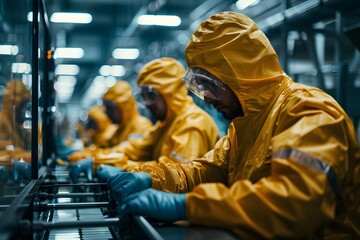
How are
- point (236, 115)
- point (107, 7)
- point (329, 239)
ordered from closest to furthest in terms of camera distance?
point (329, 239), point (236, 115), point (107, 7)

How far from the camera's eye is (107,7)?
913cm

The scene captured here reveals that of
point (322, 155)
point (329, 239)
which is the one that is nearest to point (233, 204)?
point (322, 155)

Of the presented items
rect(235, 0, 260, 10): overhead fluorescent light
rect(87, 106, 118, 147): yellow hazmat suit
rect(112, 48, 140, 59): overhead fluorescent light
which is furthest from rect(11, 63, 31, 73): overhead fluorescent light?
rect(112, 48, 140, 59): overhead fluorescent light

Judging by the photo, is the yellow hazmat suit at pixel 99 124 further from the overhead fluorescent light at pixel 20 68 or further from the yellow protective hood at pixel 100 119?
the overhead fluorescent light at pixel 20 68

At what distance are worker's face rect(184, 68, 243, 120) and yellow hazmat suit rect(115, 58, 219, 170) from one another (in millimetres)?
1217

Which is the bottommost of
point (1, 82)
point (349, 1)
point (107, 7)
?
point (1, 82)

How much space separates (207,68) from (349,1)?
4.30ft

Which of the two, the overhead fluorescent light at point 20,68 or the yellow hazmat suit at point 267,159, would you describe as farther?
the overhead fluorescent light at point 20,68

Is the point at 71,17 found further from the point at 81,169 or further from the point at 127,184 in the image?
the point at 127,184

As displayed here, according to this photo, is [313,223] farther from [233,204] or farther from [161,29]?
[161,29]

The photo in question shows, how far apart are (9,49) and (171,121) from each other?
242 cm

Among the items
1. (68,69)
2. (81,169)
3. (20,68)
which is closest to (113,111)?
(81,169)

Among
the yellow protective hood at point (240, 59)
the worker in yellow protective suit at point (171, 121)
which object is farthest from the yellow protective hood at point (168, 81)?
the yellow protective hood at point (240, 59)

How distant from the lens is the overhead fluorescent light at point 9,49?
1528 mm
